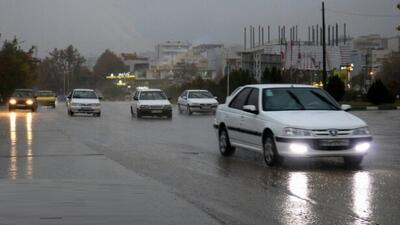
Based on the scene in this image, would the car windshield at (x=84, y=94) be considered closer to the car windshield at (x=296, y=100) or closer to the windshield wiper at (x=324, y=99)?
the car windshield at (x=296, y=100)

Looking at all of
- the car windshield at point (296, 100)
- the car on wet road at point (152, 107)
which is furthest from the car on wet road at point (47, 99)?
the car windshield at point (296, 100)

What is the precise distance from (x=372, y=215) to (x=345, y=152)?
15.0 feet

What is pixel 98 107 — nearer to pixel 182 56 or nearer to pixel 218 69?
pixel 218 69

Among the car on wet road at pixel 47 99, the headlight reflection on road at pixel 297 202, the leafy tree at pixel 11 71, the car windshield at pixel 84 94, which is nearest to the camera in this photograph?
A: the headlight reflection on road at pixel 297 202

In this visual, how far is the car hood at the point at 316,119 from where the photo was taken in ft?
41.1

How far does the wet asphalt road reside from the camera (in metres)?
8.02

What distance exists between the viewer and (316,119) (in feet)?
41.8

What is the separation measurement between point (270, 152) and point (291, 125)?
2.61 feet

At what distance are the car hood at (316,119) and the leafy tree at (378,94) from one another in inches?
1723

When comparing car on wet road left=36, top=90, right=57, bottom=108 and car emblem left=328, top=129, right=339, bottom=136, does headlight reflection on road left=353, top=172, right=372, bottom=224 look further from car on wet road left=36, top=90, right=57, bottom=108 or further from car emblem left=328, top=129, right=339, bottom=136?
car on wet road left=36, top=90, right=57, bottom=108

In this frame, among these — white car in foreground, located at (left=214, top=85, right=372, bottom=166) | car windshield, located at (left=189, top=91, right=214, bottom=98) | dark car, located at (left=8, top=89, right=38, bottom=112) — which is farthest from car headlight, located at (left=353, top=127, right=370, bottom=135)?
dark car, located at (left=8, top=89, right=38, bottom=112)

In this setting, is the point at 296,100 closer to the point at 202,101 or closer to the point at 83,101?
the point at 83,101

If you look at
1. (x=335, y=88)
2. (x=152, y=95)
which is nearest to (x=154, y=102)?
Result: (x=152, y=95)

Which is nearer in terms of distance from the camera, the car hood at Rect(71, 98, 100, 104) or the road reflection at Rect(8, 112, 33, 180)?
the road reflection at Rect(8, 112, 33, 180)
